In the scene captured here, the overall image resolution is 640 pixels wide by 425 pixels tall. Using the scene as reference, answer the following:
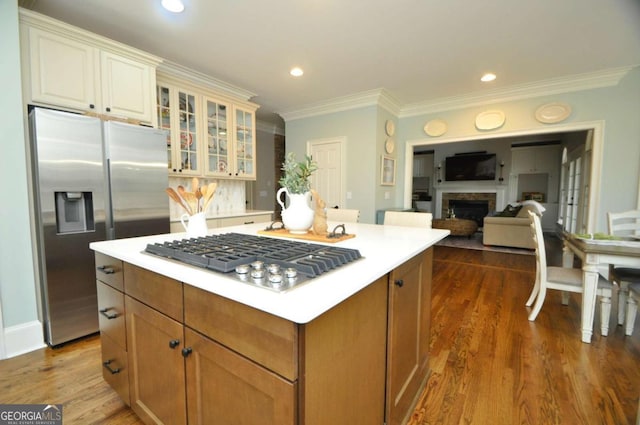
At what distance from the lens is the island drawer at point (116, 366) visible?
1318 mm

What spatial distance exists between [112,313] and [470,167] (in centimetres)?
899

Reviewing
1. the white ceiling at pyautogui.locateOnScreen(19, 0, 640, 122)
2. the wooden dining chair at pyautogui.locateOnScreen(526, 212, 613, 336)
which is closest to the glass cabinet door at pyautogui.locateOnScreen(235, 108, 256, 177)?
the white ceiling at pyautogui.locateOnScreen(19, 0, 640, 122)

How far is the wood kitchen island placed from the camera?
72cm

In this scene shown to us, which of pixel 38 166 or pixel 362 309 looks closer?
pixel 362 309

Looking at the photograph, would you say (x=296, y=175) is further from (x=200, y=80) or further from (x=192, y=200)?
(x=200, y=80)

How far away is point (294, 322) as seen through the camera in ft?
2.20

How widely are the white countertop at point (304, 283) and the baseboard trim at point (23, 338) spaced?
4.15 feet

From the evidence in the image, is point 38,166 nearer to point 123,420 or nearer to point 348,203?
point 123,420

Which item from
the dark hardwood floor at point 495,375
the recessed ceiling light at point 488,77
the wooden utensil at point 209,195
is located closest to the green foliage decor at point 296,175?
the wooden utensil at point 209,195

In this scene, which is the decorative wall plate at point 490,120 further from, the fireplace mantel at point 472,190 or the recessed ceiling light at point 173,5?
the fireplace mantel at point 472,190

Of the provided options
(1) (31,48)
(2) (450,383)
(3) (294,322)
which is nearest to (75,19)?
(1) (31,48)

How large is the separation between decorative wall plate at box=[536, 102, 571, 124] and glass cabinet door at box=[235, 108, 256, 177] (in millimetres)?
3964

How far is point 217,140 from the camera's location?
359cm

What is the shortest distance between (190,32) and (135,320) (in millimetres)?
2464
